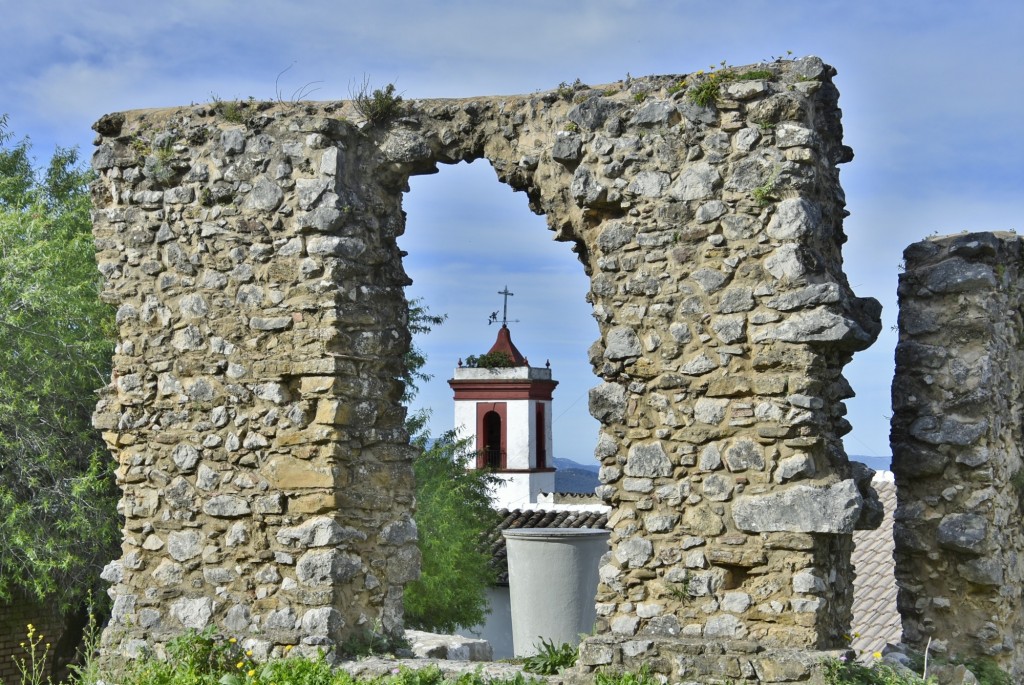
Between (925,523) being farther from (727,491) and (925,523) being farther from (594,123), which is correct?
(594,123)

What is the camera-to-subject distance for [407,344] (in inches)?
290

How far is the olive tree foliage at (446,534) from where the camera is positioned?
17.0m

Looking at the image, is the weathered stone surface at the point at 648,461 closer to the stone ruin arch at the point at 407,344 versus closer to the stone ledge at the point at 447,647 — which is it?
the stone ruin arch at the point at 407,344

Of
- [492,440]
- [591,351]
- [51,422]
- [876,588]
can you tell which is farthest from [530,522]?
[591,351]

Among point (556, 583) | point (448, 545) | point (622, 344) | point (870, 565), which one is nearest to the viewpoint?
point (622, 344)

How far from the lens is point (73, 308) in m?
14.3

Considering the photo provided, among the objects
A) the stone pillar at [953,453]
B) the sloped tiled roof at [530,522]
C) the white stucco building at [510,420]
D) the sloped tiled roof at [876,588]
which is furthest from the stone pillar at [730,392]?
the white stucco building at [510,420]

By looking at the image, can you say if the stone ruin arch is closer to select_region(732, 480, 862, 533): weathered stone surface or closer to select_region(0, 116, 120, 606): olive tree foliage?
select_region(732, 480, 862, 533): weathered stone surface

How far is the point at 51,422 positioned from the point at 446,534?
6308 millimetres

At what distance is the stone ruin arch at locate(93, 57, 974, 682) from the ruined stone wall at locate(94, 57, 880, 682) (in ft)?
0.05

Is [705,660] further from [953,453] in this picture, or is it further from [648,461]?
[953,453]

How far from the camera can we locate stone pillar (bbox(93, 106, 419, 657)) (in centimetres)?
675

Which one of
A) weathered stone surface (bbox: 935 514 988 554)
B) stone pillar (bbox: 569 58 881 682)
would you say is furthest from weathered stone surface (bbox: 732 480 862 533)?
weathered stone surface (bbox: 935 514 988 554)

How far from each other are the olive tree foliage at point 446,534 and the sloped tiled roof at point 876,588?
5.91 meters
